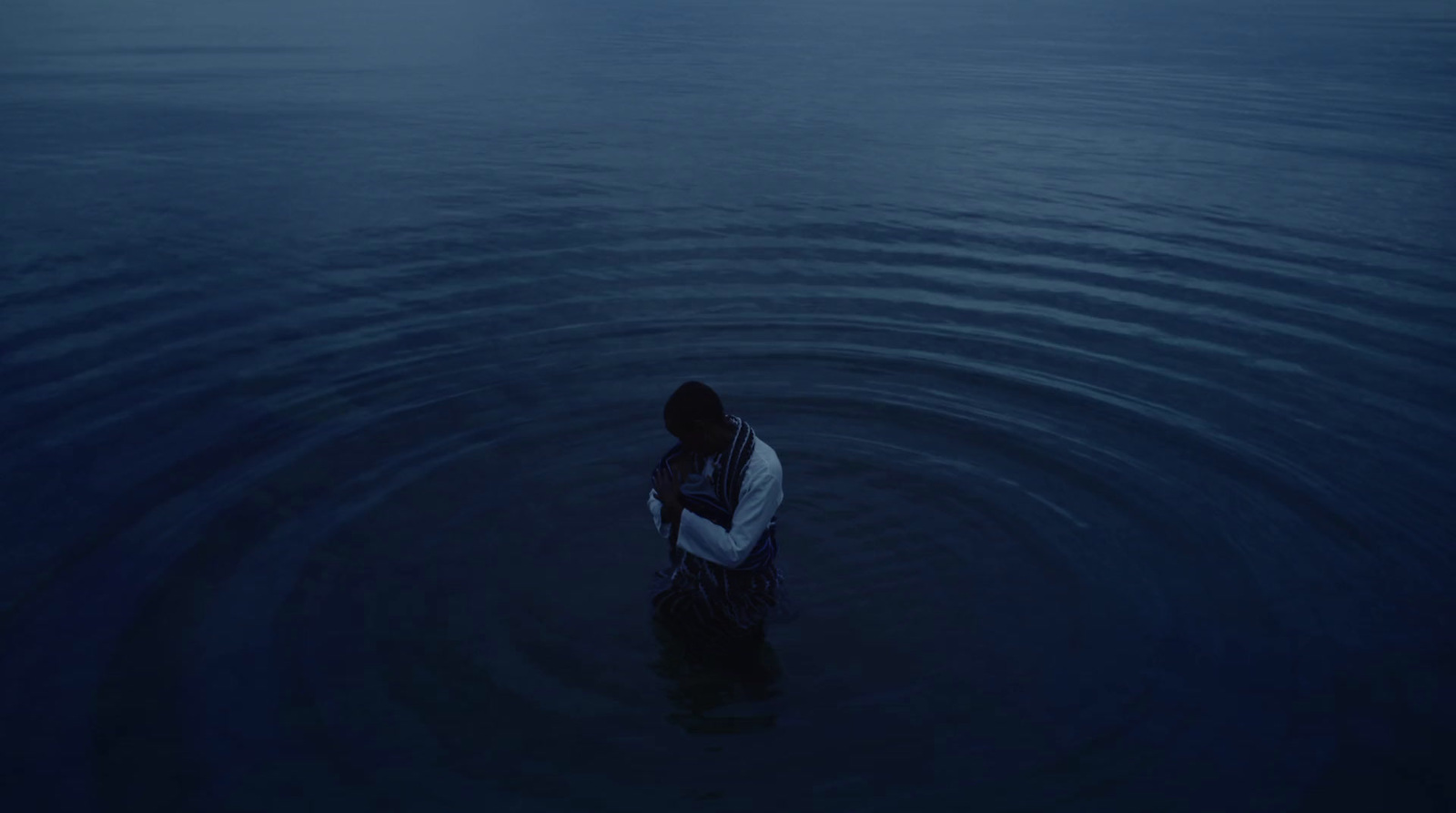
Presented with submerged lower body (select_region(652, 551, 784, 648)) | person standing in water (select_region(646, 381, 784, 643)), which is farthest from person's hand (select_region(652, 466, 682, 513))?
submerged lower body (select_region(652, 551, 784, 648))

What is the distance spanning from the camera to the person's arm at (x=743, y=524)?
21.7 ft

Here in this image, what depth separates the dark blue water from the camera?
694 centimetres

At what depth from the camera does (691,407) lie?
636cm

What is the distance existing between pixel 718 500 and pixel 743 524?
307 mm

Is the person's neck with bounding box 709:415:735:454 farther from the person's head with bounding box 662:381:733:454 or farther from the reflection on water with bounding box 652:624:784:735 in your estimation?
the reflection on water with bounding box 652:624:784:735

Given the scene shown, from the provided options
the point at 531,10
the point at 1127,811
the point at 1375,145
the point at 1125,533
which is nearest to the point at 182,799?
the point at 1127,811

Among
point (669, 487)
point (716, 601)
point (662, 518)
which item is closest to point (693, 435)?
point (669, 487)

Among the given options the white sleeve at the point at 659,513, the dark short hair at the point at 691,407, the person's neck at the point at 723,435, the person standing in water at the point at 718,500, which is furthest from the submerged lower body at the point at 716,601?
the dark short hair at the point at 691,407

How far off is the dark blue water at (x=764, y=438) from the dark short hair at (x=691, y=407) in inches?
84.4

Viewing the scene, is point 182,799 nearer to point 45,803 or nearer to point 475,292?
point 45,803

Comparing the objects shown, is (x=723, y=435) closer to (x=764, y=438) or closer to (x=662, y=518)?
(x=662, y=518)

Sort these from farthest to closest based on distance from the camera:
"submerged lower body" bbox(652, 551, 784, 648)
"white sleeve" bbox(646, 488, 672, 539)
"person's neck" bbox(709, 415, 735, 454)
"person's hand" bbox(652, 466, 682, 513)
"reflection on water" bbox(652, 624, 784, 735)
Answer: "submerged lower body" bbox(652, 551, 784, 648) → "reflection on water" bbox(652, 624, 784, 735) → "white sleeve" bbox(646, 488, 672, 539) → "person's hand" bbox(652, 466, 682, 513) → "person's neck" bbox(709, 415, 735, 454)

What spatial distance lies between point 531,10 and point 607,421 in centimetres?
9068

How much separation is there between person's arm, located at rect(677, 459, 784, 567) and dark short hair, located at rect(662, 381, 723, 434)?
48 centimetres
